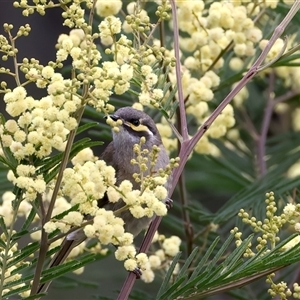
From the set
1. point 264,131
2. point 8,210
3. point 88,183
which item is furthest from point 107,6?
point 264,131

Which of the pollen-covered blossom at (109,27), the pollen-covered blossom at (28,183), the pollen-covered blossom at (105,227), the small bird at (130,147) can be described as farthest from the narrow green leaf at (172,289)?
the small bird at (130,147)

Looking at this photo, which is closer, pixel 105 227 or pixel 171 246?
pixel 105 227

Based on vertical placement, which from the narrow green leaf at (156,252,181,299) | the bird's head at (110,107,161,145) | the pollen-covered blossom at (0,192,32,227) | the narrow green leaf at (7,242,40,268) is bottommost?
the pollen-covered blossom at (0,192,32,227)

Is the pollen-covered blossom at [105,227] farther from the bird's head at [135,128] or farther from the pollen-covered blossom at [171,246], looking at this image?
the bird's head at [135,128]

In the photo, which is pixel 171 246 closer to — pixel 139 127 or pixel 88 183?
pixel 139 127

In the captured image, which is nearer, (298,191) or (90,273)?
(298,191)

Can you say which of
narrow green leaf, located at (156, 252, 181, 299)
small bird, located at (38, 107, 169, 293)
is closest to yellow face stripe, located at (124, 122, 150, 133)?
small bird, located at (38, 107, 169, 293)

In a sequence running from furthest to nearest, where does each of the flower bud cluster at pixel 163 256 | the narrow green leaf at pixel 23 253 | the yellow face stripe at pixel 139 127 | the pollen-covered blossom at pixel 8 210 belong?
1. the yellow face stripe at pixel 139 127
2. the flower bud cluster at pixel 163 256
3. the pollen-covered blossom at pixel 8 210
4. the narrow green leaf at pixel 23 253

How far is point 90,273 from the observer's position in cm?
276

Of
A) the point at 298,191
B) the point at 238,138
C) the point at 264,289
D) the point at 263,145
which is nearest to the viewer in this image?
the point at 298,191

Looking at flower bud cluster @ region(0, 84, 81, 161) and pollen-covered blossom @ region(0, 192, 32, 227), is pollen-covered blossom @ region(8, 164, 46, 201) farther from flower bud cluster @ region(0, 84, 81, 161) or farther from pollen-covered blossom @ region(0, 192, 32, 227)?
pollen-covered blossom @ region(0, 192, 32, 227)

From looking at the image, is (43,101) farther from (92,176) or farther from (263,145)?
(263,145)

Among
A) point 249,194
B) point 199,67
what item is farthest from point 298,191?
point 199,67

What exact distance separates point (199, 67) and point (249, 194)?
1.22ft
